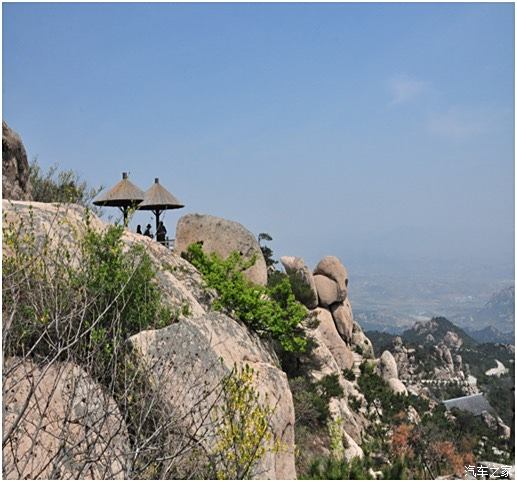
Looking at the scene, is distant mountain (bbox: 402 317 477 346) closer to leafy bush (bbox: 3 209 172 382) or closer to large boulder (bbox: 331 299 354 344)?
large boulder (bbox: 331 299 354 344)

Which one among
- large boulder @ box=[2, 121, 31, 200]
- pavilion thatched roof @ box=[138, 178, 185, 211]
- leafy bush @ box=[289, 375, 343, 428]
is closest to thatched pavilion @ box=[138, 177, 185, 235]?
pavilion thatched roof @ box=[138, 178, 185, 211]

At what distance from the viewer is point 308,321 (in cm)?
1449

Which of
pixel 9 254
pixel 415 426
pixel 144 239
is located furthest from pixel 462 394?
pixel 9 254

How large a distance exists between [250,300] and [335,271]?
10784mm

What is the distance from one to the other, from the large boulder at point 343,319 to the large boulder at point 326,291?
0.26 m

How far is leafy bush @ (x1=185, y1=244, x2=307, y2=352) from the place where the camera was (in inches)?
403

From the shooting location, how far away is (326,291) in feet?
66.3

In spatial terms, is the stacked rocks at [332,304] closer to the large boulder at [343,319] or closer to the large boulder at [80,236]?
the large boulder at [343,319]

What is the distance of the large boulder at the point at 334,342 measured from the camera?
18594mm

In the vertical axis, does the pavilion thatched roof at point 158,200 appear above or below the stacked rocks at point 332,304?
above

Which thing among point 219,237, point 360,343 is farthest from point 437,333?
point 219,237

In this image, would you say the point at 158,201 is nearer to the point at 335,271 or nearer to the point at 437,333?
the point at 335,271

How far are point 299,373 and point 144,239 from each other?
6.43 metres

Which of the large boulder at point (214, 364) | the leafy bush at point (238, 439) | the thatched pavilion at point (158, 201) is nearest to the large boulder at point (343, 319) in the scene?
the thatched pavilion at point (158, 201)
